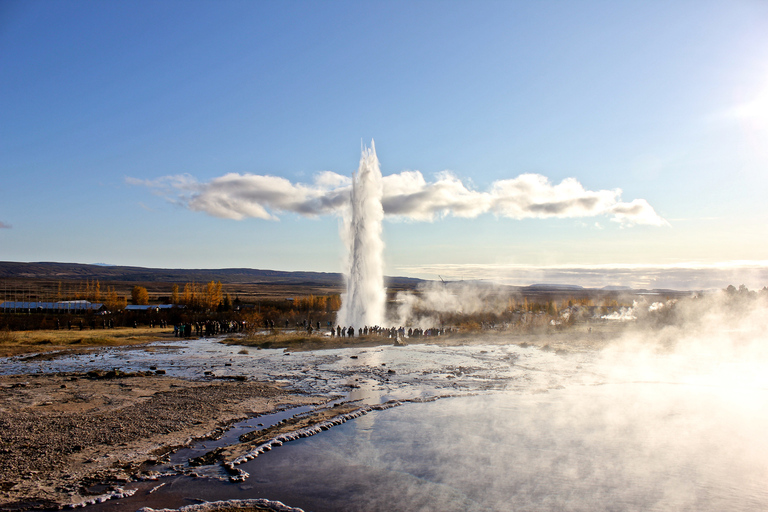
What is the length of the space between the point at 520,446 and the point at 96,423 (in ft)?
32.7

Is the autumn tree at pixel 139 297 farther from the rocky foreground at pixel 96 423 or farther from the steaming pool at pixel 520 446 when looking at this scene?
the rocky foreground at pixel 96 423

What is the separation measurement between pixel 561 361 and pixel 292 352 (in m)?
15.1

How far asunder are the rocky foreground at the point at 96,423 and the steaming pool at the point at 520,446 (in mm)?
1164

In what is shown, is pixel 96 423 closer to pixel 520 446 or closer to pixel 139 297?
pixel 520 446

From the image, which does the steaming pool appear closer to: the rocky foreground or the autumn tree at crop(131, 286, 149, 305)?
the rocky foreground

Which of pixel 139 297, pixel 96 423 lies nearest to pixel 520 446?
pixel 96 423

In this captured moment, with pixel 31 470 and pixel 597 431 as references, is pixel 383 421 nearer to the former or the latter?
pixel 597 431

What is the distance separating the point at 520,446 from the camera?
33.6ft

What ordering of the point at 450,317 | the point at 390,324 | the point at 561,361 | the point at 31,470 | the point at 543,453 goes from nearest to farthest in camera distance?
the point at 31,470, the point at 543,453, the point at 561,361, the point at 390,324, the point at 450,317

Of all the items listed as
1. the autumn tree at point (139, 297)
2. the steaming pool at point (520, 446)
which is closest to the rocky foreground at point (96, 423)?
the steaming pool at point (520, 446)

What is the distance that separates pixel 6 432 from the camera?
33.1 feet

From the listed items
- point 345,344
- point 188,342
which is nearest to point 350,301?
point 345,344

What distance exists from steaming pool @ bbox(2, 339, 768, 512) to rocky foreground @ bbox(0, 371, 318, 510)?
1164mm

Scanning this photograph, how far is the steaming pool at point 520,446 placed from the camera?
761cm
